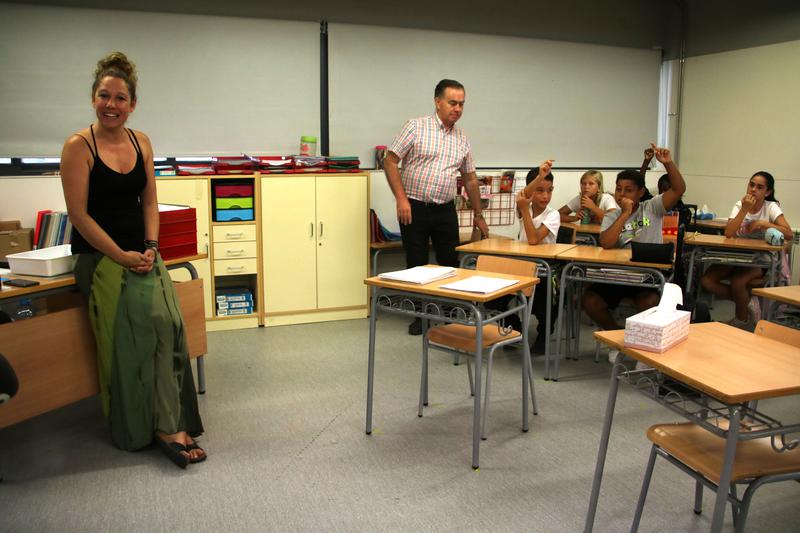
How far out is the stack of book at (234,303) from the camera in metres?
5.05

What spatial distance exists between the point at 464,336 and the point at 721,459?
1.44 metres

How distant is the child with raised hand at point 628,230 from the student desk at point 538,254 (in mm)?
345

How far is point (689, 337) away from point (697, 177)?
5.16 metres

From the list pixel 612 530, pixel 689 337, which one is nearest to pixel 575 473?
pixel 612 530

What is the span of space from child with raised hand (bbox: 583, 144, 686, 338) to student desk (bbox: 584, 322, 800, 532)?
1.78 m

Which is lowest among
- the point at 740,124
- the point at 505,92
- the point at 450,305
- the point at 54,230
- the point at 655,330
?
the point at 450,305

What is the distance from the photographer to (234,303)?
5082 mm

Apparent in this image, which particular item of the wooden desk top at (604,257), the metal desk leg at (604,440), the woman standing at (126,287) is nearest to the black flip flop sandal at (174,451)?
the woman standing at (126,287)

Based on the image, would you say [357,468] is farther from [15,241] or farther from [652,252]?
[15,241]

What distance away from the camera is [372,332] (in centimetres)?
308

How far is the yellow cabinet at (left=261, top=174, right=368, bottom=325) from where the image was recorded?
507cm

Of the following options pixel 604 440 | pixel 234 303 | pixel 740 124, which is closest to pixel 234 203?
pixel 234 303

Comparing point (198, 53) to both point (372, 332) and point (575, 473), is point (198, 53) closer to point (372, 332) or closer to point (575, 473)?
point (372, 332)

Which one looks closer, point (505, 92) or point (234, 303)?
point (234, 303)
